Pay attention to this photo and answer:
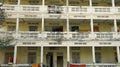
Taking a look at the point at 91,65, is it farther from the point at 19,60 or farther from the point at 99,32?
the point at 19,60

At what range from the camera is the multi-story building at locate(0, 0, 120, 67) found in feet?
84.2

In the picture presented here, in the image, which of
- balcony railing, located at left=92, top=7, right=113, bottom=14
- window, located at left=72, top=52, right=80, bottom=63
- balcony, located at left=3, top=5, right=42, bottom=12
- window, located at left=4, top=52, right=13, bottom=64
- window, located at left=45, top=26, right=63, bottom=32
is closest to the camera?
balcony, located at left=3, top=5, right=42, bottom=12

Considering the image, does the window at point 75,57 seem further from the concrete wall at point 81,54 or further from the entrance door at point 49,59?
the entrance door at point 49,59

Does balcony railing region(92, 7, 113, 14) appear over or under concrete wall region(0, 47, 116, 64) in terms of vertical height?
over

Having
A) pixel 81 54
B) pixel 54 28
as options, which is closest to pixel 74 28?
pixel 54 28

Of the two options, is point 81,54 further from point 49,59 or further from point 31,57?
point 31,57

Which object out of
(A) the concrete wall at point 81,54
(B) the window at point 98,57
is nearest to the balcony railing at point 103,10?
(A) the concrete wall at point 81,54

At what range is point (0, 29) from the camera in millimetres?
27266

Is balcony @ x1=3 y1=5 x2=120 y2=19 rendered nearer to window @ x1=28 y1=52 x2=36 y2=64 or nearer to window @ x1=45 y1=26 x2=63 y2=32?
window @ x1=45 y1=26 x2=63 y2=32

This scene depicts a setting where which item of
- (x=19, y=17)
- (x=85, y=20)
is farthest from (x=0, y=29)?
(x=85, y=20)

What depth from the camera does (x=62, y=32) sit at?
2594 centimetres

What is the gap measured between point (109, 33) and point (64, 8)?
19.4ft

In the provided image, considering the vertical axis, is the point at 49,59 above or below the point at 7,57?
below

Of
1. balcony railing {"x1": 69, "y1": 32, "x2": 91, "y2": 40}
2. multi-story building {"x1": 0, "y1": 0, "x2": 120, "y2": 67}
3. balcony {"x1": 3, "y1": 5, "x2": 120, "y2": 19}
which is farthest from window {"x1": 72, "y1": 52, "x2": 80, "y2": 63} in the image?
balcony {"x1": 3, "y1": 5, "x2": 120, "y2": 19}
